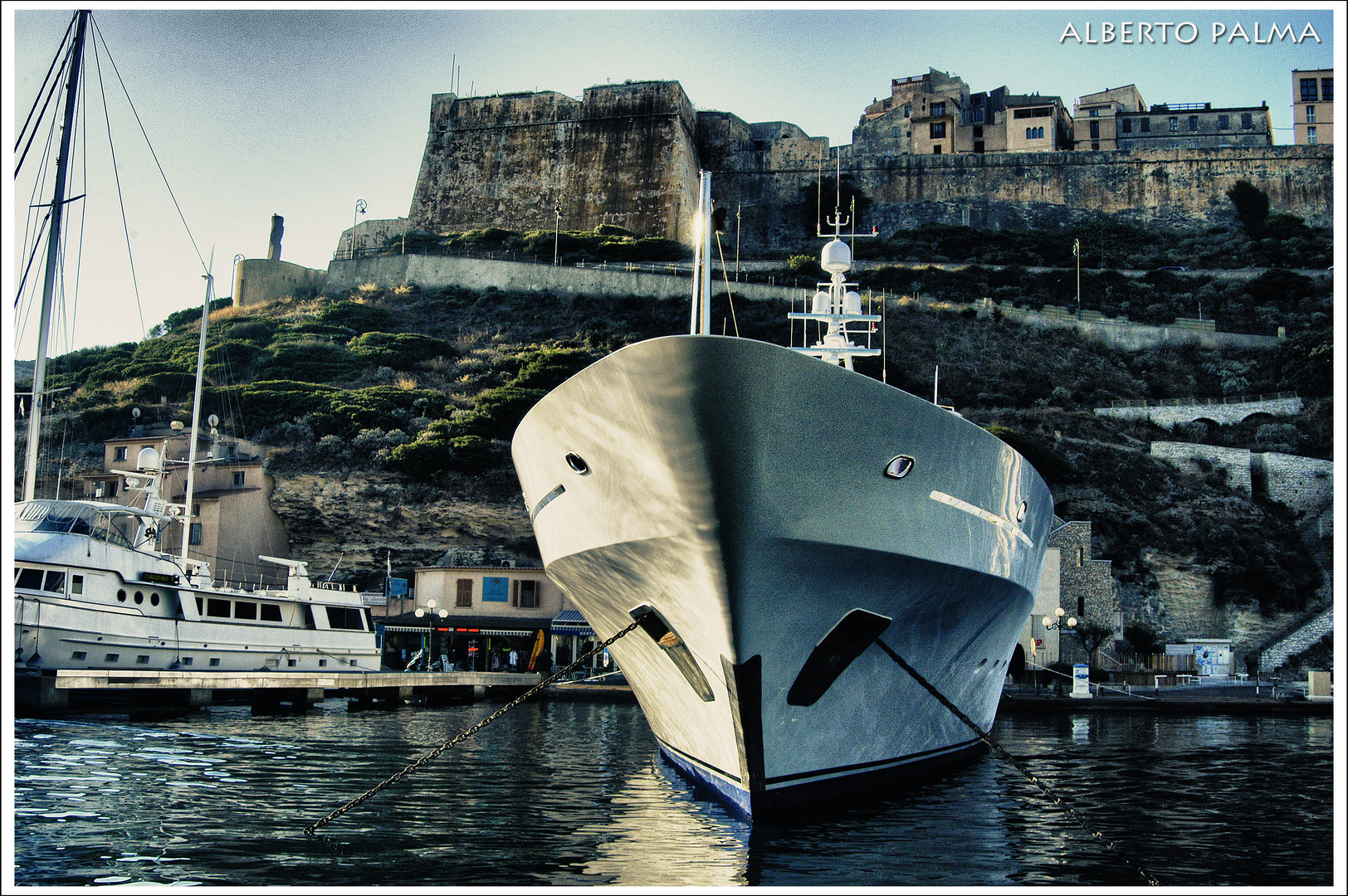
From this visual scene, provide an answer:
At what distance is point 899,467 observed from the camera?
784cm

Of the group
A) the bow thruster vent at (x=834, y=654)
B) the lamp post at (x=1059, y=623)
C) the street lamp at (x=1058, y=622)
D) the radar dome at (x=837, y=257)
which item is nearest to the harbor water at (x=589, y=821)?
the bow thruster vent at (x=834, y=654)

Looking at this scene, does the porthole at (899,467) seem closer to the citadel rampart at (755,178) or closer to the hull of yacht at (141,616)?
the hull of yacht at (141,616)

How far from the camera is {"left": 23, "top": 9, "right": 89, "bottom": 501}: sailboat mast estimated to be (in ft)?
50.4

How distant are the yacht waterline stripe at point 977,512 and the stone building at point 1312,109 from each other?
69.5 metres

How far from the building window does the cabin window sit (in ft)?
16.7

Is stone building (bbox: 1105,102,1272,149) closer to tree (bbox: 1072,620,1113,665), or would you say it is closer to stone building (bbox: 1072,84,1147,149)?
stone building (bbox: 1072,84,1147,149)

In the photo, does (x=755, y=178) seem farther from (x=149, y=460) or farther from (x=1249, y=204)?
(x=149, y=460)

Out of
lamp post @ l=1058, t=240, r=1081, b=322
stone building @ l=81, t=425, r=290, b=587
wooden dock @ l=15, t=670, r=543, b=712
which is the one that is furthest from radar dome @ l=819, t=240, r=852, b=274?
lamp post @ l=1058, t=240, r=1081, b=322

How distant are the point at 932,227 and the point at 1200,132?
21969mm

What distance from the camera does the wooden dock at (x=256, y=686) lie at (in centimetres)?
1703

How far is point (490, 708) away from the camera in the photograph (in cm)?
Result: 2342

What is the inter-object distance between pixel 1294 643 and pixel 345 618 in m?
28.4

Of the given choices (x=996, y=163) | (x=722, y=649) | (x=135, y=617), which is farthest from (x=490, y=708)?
(x=996, y=163)

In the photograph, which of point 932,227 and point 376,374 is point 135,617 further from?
point 932,227
